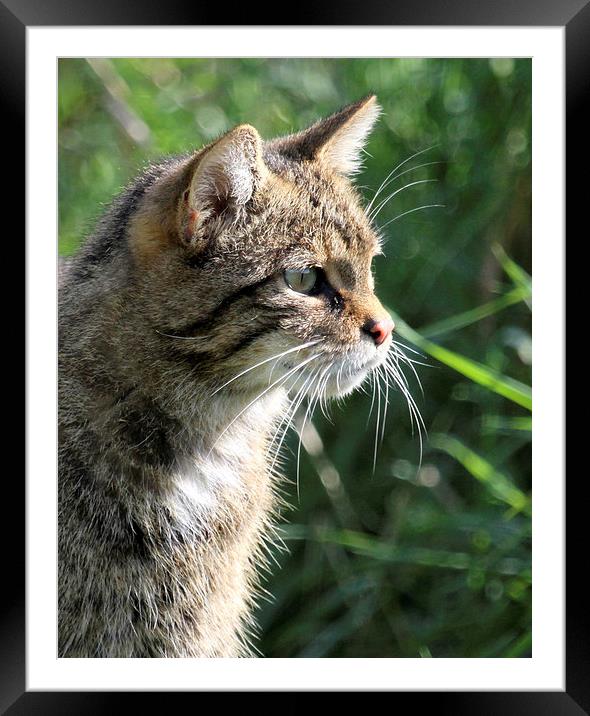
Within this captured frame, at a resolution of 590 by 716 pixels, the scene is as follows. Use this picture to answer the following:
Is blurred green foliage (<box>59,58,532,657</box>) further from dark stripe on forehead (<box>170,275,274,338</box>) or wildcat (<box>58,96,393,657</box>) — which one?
dark stripe on forehead (<box>170,275,274,338</box>)

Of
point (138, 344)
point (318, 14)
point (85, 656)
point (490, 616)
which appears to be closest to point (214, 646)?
point (85, 656)

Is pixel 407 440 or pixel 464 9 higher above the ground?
pixel 464 9

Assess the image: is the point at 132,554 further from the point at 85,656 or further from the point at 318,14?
the point at 318,14

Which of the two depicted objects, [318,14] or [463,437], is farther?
[463,437]

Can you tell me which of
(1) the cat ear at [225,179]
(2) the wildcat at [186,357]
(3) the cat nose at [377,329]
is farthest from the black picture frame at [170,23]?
(3) the cat nose at [377,329]

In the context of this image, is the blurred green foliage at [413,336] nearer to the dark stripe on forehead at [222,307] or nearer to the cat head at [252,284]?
the cat head at [252,284]

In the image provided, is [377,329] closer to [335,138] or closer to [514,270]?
[335,138]
